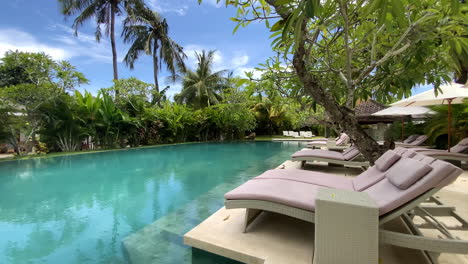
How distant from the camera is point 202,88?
24.9 metres

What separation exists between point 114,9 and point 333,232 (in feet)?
75.8

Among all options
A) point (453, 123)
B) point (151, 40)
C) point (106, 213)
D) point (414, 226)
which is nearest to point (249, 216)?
point (414, 226)

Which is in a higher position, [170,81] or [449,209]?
[170,81]

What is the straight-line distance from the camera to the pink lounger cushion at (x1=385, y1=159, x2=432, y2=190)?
6.06ft

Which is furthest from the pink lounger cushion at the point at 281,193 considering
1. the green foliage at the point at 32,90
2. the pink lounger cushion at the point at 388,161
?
the green foliage at the point at 32,90

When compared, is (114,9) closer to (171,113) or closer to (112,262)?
(171,113)

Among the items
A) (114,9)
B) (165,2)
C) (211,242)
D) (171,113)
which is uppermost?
(165,2)

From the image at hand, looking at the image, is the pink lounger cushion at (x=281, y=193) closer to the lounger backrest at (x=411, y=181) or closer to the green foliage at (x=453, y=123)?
the lounger backrest at (x=411, y=181)

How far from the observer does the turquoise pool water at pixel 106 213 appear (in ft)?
8.46

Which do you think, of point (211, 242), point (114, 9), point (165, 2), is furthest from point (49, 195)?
point (165, 2)

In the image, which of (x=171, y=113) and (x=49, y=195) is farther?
(x=171, y=113)

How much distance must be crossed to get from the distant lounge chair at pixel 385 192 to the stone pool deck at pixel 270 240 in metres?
0.17

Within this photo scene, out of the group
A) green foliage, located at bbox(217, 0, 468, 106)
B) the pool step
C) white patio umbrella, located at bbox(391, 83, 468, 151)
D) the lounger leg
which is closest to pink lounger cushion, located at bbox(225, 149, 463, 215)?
the lounger leg

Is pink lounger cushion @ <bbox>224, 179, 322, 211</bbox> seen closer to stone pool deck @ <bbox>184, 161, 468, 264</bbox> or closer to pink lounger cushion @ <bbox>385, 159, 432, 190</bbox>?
stone pool deck @ <bbox>184, 161, 468, 264</bbox>
